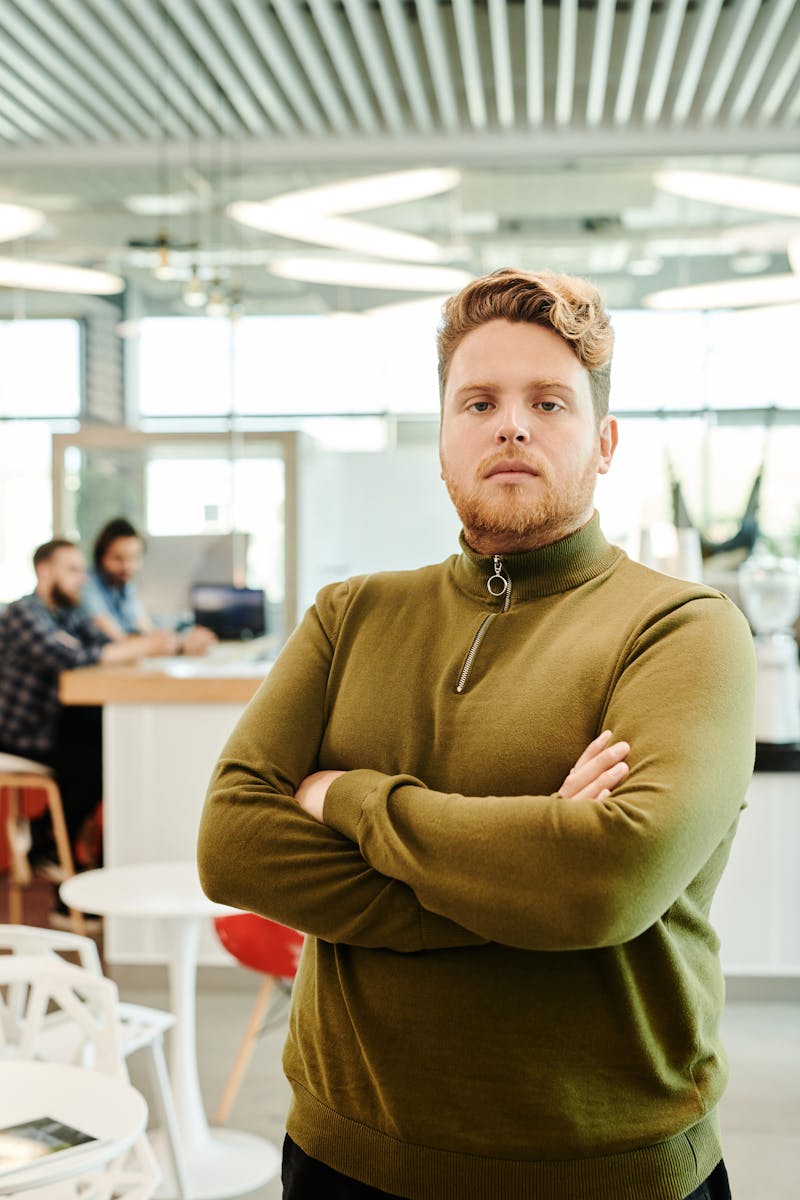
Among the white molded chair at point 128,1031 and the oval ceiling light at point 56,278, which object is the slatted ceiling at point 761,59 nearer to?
the oval ceiling light at point 56,278

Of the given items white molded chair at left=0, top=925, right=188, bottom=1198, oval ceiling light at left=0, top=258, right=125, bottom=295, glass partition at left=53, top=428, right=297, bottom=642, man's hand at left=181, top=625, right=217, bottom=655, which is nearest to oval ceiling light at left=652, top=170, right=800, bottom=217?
glass partition at left=53, top=428, right=297, bottom=642

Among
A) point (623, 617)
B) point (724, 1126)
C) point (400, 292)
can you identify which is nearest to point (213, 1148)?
point (724, 1126)

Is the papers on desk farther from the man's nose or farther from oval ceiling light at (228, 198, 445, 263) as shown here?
oval ceiling light at (228, 198, 445, 263)

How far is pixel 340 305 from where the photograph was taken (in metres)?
8.18

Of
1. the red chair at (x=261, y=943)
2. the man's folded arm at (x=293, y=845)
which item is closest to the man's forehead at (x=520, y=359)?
the man's folded arm at (x=293, y=845)

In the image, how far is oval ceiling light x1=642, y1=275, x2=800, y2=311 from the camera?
7.87 metres

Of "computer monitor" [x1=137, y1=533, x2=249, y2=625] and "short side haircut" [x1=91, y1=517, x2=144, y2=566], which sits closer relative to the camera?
"short side haircut" [x1=91, y1=517, x2=144, y2=566]

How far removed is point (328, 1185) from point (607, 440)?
91 cm

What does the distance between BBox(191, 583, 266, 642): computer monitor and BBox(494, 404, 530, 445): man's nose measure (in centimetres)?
533

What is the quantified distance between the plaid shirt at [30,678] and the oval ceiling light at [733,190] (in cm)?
434

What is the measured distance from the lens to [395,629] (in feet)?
5.06

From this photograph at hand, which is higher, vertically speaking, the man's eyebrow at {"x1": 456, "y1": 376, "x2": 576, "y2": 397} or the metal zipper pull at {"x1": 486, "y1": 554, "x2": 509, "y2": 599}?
the man's eyebrow at {"x1": 456, "y1": 376, "x2": 576, "y2": 397}

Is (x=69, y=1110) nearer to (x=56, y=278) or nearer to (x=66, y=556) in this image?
(x=66, y=556)

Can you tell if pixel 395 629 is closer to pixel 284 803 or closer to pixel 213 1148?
pixel 284 803
